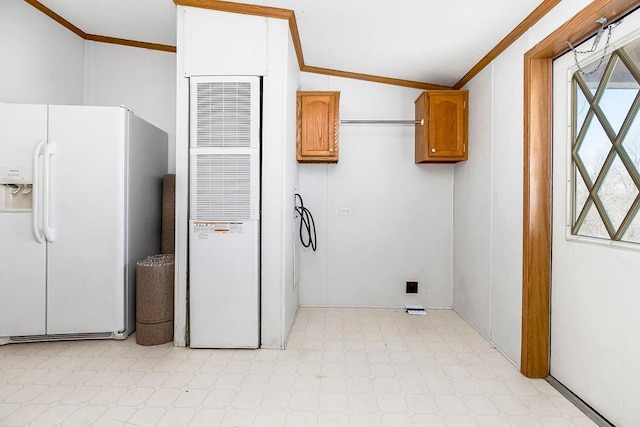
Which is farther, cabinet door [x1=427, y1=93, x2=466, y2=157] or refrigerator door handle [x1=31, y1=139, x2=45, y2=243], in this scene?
cabinet door [x1=427, y1=93, x2=466, y2=157]

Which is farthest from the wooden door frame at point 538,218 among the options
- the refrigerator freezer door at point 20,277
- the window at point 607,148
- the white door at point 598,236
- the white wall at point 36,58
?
the white wall at point 36,58

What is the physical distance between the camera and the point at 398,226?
3.73 meters

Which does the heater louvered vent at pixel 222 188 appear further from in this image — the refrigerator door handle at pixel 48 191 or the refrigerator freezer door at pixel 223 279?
the refrigerator door handle at pixel 48 191

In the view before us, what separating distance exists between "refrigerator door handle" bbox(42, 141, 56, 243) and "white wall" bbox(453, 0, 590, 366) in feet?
11.4

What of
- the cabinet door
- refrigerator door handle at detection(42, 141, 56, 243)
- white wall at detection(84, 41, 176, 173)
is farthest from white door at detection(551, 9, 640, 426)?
refrigerator door handle at detection(42, 141, 56, 243)

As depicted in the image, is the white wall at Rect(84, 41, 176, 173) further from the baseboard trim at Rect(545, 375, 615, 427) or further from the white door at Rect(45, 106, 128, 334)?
the baseboard trim at Rect(545, 375, 615, 427)

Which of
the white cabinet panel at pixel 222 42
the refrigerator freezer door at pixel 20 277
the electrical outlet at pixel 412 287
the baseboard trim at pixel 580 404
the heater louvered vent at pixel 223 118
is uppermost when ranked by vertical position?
the white cabinet panel at pixel 222 42

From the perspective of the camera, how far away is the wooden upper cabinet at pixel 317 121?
3277 mm

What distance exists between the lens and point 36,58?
2934 millimetres

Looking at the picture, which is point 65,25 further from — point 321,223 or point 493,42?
point 493,42

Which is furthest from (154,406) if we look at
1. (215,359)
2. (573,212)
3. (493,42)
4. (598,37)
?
(493,42)

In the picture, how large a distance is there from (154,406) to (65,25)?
11.4ft

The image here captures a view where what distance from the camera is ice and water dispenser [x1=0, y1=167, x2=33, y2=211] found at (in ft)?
8.36

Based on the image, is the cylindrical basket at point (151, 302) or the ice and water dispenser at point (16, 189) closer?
the ice and water dispenser at point (16, 189)
